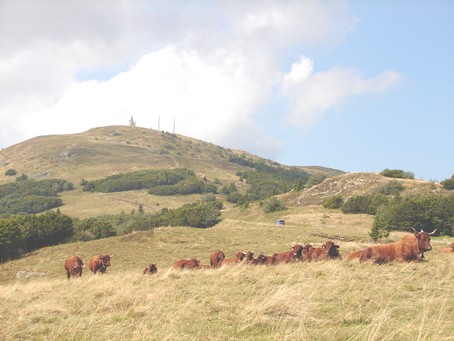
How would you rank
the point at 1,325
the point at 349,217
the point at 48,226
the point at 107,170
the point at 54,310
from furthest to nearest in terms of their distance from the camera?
1. the point at 107,170
2. the point at 349,217
3. the point at 48,226
4. the point at 54,310
5. the point at 1,325

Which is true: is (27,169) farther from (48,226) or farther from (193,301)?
(193,301)

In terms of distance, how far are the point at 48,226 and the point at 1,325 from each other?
1973 inches

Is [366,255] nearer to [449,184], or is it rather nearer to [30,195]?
[449,184]

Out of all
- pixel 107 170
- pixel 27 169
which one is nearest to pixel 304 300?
pixel 107 170

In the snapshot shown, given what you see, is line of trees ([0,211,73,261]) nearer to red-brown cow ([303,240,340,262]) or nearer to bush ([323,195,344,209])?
red-brown cow ([303,240,340,262])

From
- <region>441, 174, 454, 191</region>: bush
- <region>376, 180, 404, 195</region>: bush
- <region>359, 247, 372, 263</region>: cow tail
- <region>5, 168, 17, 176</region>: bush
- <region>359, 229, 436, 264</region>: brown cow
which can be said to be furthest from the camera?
<region>5, 168, 17, 176</region>: bush

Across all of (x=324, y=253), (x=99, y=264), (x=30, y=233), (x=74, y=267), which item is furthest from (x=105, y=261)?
(x=30, y=233)

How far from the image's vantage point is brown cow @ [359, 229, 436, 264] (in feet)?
51.7

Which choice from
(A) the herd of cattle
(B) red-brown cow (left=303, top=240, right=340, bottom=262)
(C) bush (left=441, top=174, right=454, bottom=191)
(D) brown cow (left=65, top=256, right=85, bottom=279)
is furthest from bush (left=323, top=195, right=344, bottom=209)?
(D) brown cow (left=65, top=256, right=85, bottom=279)

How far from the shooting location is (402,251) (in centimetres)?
1583

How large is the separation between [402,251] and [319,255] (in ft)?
14.6

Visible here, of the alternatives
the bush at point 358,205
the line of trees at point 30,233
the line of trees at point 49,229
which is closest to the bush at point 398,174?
the bush at point 358,205

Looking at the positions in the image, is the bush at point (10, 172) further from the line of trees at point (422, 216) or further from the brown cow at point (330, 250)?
the brown cow at point (330, 250)

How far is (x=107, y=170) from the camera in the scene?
7534 inches
